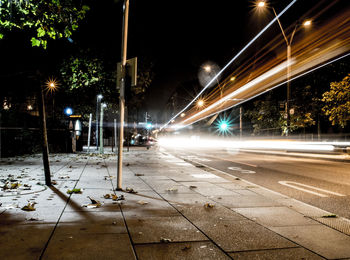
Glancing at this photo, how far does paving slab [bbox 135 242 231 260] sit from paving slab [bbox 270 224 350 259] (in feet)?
3.94

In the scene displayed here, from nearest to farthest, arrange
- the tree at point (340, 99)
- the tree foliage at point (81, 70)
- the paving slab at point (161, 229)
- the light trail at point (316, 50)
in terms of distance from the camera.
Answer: the paving slab at point (161, 229) → the tree foliage at point (81, 70) → the tree at point (340, 99) → the light trail at point (316, 50)

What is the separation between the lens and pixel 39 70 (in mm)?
8273

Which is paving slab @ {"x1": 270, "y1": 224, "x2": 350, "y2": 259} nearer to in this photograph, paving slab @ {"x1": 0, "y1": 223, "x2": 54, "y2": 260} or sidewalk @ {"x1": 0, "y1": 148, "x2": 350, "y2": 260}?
sidewalk @ {"x1": 0, "y1": 148, "x2": 350, "y2": 260}

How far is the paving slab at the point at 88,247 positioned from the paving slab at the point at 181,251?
169 millimetres

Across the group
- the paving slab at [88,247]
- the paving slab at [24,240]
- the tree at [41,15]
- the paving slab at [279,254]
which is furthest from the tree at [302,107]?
the paving slab at [24,240]

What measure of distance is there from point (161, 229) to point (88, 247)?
1149 mm

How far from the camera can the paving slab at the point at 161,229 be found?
13.3ft

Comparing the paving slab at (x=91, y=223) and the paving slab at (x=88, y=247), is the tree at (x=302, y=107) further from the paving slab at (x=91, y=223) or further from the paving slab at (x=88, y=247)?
the paving slab at (x=88, y=247)

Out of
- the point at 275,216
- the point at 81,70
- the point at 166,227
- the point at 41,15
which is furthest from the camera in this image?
the point at 81,70

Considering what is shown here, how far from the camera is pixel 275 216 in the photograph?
5.35 meters

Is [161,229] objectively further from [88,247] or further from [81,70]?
[81,70]

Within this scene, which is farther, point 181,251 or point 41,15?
point 41,15

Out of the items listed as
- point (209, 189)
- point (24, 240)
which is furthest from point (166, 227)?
point (209, 189)

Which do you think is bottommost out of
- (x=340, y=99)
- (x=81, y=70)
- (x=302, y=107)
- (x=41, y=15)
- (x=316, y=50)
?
(x=81, y=70)
